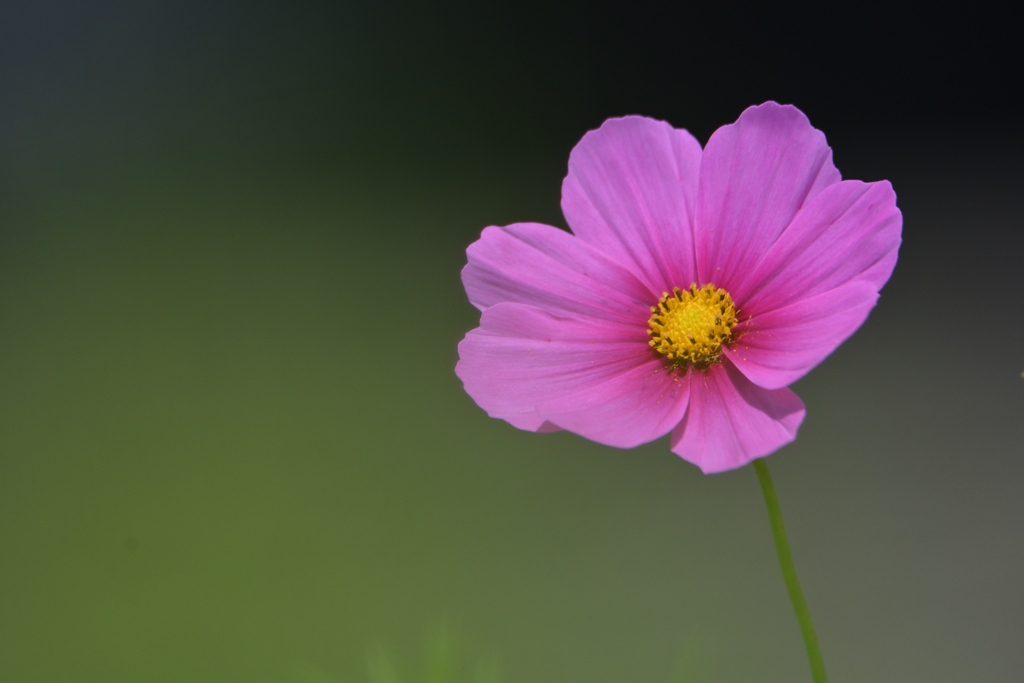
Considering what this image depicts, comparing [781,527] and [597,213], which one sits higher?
[597,213]

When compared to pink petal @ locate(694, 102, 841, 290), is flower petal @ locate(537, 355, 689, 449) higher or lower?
lower

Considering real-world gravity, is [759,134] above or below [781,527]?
above

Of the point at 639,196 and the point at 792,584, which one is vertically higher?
the point at 639,196
